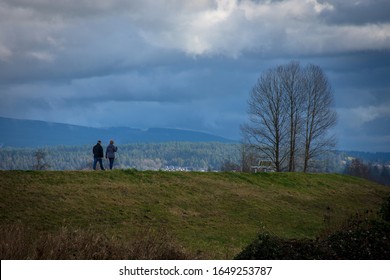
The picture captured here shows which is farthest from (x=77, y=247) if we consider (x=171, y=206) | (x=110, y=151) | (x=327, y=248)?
(x=110, y=151)

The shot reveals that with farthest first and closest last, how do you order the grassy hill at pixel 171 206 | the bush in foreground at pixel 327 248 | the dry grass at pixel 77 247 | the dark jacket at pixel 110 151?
the dark jacket at pixel 110 151
the grassy hill at pixel 171 206
the bush in foreground at pixel 327 248
the dry grass at pixel 77 247

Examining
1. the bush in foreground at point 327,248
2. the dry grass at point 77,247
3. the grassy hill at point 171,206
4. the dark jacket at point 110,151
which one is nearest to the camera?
the dry grass at point 77,247

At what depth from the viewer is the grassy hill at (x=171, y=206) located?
28.8m

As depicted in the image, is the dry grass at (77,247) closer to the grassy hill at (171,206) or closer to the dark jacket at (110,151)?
the grassy hill at (171,206)

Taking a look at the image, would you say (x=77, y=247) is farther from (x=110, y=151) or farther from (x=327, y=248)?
(x=110, y=151)

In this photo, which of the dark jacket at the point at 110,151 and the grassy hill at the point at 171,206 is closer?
the grassy hill at the point at 171,206

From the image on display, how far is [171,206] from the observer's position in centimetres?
3400

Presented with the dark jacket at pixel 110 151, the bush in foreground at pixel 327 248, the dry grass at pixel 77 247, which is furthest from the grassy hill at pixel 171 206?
the bush in foreground at pixel 327 248

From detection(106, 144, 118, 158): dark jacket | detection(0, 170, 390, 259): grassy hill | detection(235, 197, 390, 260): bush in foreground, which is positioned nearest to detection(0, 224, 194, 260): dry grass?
detection(235, 197, 390, 260): bush in foreground

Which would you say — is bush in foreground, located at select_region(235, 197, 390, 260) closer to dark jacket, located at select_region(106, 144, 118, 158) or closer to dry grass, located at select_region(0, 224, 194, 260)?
dry grass, located at select_region(0, 224, 194, 260)

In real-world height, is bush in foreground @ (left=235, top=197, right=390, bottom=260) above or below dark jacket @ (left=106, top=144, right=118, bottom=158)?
below

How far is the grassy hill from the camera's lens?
28.8m

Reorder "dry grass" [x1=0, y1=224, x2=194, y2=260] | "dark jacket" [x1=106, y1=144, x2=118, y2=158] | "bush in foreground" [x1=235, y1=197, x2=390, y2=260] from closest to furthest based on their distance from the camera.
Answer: "dry grass" [x1=0, y1=224, x2=194, y2=260]
"bush in foreground" [x1=235, y1=197, x2=390, y2=260]
"dark jacket" [x1=106, y1=144, x2=118, y2=158]

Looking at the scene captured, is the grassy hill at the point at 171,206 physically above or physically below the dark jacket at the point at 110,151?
below
